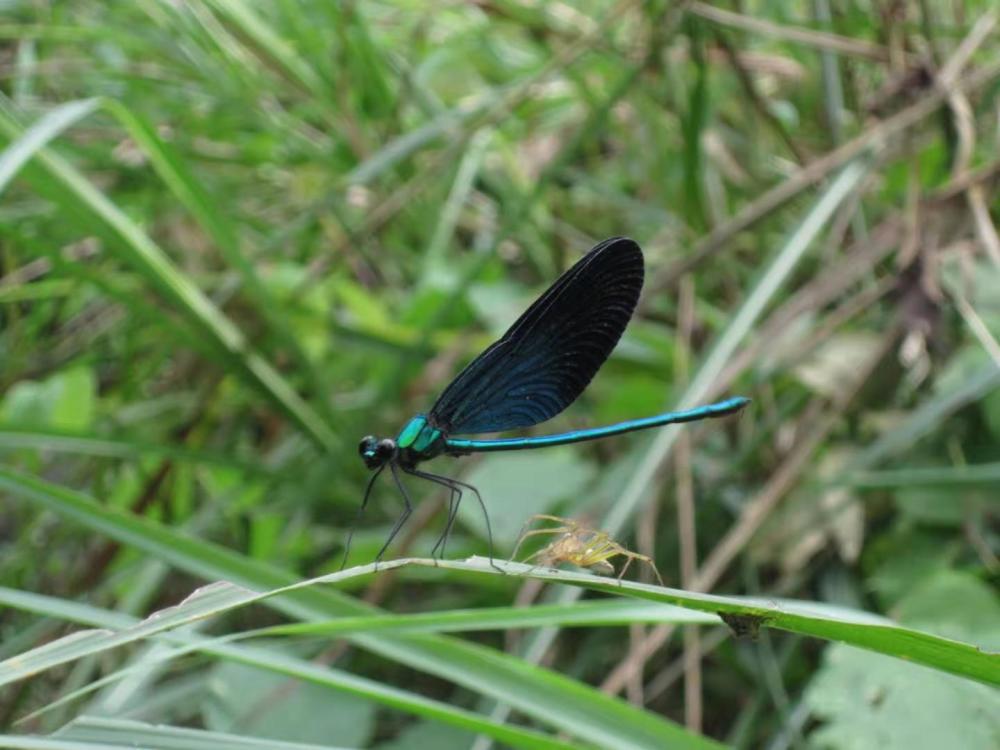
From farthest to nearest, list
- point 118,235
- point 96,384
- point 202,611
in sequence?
point 96,384 → point 118,235 → point 202,611

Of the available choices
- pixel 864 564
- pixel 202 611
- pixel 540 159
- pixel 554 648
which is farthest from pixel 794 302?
pixel 202 611

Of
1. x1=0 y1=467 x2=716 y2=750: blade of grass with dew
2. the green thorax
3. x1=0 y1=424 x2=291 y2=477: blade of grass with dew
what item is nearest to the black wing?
the green thorax

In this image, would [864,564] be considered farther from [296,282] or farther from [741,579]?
[296,282]

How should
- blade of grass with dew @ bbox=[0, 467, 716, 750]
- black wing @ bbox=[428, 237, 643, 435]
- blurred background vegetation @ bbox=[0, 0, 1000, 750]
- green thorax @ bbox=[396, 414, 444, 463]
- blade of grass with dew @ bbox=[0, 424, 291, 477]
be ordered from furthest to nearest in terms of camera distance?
1. blade of grass with dew @ bbox=[0, 424, 291, 477]
2. blurred background vegetation @ bbox=[0, 0, 1000, 750]
3. green thorax @ bbox=[396, 414, 444, 463]
4. black wing @ bbox=[428, 237, 643, 435]
5. blade of grass with dew @ bbox=[0, 467, 716, 750]

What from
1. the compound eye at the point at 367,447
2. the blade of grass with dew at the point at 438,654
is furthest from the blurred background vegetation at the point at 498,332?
the compound eye at the point at 367,447

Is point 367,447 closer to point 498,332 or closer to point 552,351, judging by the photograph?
point 552,351

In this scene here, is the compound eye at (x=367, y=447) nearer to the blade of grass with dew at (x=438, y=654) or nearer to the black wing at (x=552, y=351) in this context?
the black wing at (x=552, y=351)

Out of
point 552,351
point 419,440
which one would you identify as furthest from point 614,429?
point 419,440

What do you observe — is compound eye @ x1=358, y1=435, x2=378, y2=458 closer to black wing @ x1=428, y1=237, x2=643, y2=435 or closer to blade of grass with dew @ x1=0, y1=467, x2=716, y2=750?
black wing @ x1=428, y1=237, x2=643, y2=435
